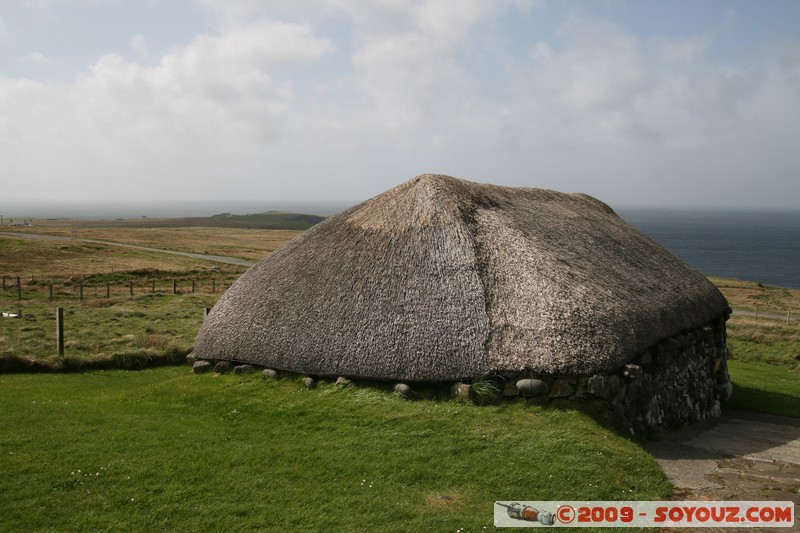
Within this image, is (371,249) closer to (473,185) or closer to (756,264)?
(473,185)

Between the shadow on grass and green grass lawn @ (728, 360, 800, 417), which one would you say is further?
green grass lawn @ (728, 360, 800, 417)

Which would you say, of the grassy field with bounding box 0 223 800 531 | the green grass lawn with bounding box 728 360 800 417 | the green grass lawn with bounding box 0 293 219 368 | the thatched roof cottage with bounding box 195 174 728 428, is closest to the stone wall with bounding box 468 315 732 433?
the thatched roof cottage with bounding box 195 174 728 428

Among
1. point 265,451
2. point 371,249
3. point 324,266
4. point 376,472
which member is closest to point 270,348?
point 324,266

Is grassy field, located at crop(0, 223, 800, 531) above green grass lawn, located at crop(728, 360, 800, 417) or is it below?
above

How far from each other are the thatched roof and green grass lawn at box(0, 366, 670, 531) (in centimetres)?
108

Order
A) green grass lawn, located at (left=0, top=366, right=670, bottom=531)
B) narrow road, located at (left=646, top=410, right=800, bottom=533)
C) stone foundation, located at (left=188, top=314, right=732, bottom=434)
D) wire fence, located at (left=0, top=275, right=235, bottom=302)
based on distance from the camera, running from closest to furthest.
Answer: green grass lawn, located at (left=0, top=366, right=670, bottom=531) < narrow road, located at (left=646, top=410, right=800, bottom=533) < stone foundation, located at (left=188, top=314, right=732, bottom=434) < wire fence, located at (left=0, top=275, right=235, bottom=302)

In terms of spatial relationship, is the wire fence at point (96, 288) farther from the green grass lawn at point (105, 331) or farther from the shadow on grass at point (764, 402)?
the shadow on grass at point (764, 402)

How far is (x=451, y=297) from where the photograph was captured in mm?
14000

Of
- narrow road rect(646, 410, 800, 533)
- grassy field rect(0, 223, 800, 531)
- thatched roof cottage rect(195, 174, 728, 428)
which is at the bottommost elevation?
narrow road rect(646, 410, 800, 533)

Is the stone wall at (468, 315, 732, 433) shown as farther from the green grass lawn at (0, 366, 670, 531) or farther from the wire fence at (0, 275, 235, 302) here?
the wire fence at (0, 275, 235, 302)

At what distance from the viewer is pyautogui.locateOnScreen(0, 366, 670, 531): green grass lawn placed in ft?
27.7

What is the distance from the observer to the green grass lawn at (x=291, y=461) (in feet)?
27.7

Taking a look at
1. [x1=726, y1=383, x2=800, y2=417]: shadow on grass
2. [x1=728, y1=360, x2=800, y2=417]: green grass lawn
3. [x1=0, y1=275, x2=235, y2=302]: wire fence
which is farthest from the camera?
[x1=0, y1=275, x2=235, y2=302]: wire fence

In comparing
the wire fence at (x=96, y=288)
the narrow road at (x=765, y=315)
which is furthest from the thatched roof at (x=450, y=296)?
the narrow road at (x=765, y=315)
